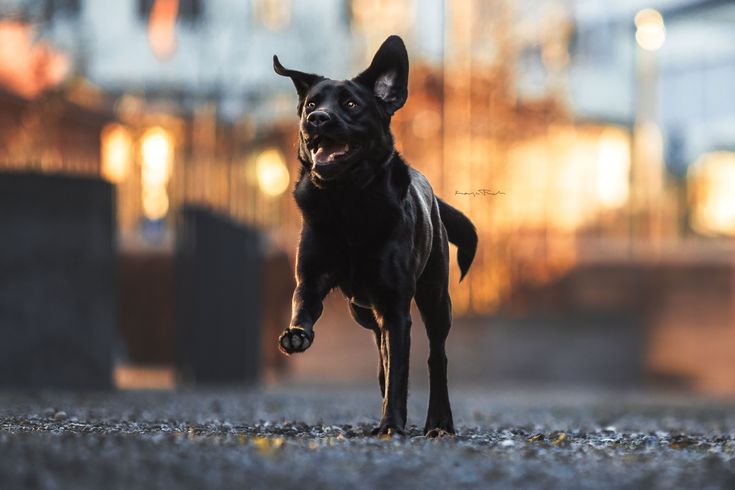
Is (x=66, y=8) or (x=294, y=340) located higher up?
(x=66, y=8)

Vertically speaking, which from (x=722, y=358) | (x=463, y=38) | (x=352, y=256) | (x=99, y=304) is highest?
(x=463, y=38)

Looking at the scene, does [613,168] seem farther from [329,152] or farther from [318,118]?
[318,118]

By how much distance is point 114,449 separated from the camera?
6.38 m

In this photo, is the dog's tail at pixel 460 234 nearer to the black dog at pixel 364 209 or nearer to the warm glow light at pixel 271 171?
the black dog at pixel 364 209

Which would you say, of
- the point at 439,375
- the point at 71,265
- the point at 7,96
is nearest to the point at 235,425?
the point at 439,375

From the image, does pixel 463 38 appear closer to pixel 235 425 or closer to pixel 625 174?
pixel 625 174

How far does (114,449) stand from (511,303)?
1023 inches

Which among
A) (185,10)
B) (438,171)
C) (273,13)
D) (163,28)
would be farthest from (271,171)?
(185,10)

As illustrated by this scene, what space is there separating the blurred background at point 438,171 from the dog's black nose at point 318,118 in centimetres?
1432

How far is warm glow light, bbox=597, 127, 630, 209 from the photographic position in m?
35.8

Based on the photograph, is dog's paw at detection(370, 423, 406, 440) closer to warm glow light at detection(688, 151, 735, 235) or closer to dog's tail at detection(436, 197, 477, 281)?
dog's tail at detection(436, 197, 477, 281)

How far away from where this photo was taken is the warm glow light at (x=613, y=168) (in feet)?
117

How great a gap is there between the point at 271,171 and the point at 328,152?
2420cm

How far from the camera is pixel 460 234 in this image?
360 inches
